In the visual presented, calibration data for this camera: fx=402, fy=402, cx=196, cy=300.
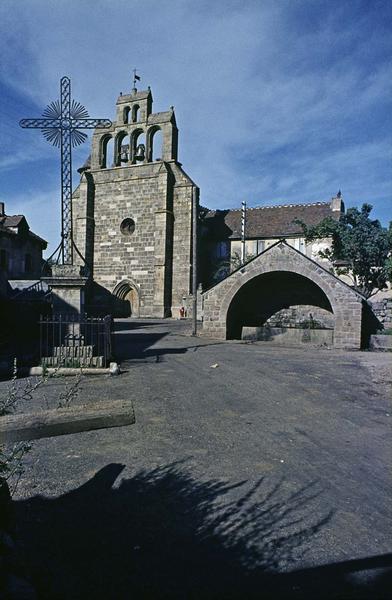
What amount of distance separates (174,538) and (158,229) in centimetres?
2557

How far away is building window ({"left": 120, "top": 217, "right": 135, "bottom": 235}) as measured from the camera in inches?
1148

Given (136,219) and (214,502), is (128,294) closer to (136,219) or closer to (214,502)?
(136,219)

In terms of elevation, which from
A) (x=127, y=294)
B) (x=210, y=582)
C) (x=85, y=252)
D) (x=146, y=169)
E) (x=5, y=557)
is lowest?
(x=210, y=582)

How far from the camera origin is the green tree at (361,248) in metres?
22.7

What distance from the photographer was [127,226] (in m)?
29.4

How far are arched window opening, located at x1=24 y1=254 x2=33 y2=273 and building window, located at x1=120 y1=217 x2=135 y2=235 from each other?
7095mm

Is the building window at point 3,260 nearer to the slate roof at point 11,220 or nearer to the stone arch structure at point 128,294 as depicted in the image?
the slate roof at point 11,220

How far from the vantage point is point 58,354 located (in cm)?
905

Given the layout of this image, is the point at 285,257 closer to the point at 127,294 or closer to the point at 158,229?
the point at 158,229

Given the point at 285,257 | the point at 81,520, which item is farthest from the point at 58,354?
the point at 285,257

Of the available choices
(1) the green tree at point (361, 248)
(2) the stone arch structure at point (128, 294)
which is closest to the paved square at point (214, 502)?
(1) the green tree at point (361, 248)

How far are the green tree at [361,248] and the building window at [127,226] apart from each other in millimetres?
13079

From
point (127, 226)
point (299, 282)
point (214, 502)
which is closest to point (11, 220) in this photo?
point (127, 226)

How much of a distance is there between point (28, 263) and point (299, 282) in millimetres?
20131
